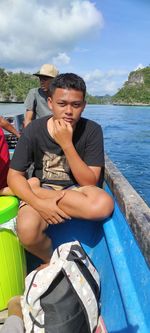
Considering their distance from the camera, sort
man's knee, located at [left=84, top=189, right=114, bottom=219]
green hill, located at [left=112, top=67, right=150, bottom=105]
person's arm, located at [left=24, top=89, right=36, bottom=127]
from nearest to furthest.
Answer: man's knee, located at [left=84, top=189, right=114, bottom=219] → person's arm, located at [left=24, top=89, right=36, bottom=127] → green hill, located at [left=112, top=67, right=150, bottom=105]

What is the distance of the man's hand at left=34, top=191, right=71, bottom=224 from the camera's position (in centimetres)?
177

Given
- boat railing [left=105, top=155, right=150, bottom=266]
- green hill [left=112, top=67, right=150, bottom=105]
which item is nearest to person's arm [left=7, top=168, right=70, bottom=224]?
boat railing [left=105, top=155, right=150, bottom=266]

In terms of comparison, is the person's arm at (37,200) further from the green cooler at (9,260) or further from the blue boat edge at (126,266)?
the blue boat edge at (126,266)

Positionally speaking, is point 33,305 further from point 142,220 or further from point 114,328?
point 142,220

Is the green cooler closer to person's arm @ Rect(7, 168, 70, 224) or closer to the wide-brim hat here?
person's arm @ Rect(7, 168, 70, 224)

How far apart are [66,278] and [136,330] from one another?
33 centimetres

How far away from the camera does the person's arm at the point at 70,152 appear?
73.5 inches

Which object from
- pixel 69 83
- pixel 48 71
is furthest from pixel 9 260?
pixel 48 71

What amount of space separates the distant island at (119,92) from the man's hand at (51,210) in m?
80.5

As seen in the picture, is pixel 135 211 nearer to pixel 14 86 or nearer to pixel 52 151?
pixel 52 151

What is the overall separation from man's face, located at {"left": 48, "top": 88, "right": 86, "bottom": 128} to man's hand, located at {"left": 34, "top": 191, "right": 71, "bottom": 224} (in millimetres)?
438

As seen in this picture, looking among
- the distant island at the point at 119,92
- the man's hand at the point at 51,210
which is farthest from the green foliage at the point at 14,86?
the man's hand at the point at 51,210

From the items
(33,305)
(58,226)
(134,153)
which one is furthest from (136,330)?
(134,153)

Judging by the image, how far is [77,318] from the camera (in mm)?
1263
